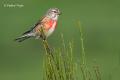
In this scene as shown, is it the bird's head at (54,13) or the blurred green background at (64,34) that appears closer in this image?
the bird's head at (54,13)

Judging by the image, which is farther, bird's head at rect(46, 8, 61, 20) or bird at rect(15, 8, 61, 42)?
bird's head at rect(46, 8, 61, 20)

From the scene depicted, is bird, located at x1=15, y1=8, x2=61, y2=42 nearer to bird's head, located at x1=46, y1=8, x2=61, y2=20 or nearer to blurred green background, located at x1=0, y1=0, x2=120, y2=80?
bird's head, located at x1=46, y1=8, x2=61, y2=20

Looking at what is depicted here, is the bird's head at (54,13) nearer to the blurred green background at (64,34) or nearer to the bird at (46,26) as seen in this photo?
the bird at (46,26)

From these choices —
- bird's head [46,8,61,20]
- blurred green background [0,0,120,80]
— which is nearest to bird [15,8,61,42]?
bird's head [46,8,61,20]

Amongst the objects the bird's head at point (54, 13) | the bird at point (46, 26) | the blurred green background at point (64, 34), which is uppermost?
the bird's head at point (54, 13)

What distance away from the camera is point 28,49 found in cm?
1530

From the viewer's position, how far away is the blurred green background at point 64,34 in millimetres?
14281

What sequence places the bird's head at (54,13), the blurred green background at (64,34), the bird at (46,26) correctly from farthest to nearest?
the blurred green background at (64,34), the bird's head at (54,13), the bird at (46,26)

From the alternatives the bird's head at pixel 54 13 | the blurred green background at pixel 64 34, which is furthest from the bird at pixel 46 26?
the blurred green background at pixel 64 34

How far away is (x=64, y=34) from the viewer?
52.4ft

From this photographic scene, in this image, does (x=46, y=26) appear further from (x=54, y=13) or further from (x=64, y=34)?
(x=64, y=34)

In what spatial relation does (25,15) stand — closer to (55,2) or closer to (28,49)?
(55,2)

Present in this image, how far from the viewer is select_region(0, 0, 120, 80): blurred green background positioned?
14.3 meters

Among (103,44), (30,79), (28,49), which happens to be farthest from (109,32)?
(30,79)
